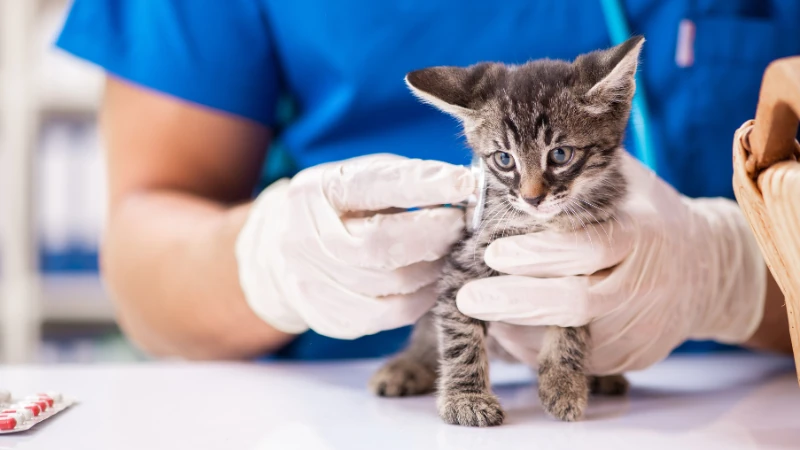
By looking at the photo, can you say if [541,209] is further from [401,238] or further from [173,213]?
[173,213]

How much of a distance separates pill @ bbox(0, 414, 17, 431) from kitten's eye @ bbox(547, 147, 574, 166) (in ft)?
2.96

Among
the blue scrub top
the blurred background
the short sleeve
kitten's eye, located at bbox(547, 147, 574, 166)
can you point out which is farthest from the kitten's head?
the blurred background

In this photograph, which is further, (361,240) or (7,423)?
(361,240)

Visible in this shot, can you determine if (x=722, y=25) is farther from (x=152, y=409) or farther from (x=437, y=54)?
(x=152, y=409)

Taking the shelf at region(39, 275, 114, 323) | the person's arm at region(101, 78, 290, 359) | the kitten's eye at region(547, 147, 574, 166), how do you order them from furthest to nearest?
the shelf at region(39, 275, 114, 323)
the person's arm at region(101, 78, 290, 359)
the kitten's eye at region(547, 147, 574, 166)

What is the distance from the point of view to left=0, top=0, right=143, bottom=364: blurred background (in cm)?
314

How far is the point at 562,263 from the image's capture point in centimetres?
121

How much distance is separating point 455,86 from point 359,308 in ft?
1.54

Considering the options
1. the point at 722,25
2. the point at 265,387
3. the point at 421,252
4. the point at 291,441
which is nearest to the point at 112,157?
the point at 265,387

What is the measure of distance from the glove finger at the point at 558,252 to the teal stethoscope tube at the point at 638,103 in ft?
0.86

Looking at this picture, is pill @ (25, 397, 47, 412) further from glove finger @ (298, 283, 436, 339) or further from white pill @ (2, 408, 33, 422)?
glove finger @ (298, 283, 436, 339)

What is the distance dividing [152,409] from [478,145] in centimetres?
72

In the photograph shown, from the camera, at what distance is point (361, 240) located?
50.1 inches

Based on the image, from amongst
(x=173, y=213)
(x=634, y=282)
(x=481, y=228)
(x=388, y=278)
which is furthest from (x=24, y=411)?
(x=634, y=282)
